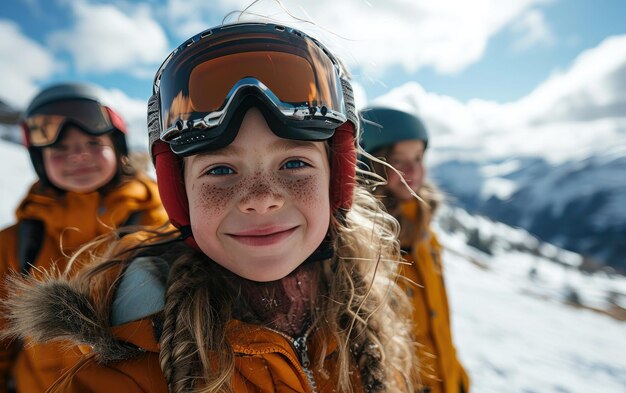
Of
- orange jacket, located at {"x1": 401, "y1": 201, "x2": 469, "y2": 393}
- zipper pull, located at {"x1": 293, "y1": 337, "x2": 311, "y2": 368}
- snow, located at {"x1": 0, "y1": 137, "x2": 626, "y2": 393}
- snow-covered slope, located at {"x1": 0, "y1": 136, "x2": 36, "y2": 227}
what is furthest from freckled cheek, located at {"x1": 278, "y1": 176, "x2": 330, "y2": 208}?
snow-covered slope, located at {"x1": 0, "y1": 136, "x2": 36, "y2": 227}

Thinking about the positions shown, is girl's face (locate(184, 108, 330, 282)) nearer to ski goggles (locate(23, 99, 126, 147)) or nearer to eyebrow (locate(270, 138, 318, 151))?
eyebrow (locate(270, 138, 318, 151))

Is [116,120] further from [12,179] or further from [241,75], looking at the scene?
[12,179]

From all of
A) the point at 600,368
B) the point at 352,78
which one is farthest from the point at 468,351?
the point at 352,78

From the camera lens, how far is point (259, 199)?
1279 mm

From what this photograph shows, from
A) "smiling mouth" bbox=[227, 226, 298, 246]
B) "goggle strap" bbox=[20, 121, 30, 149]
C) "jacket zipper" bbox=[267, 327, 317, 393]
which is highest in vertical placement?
"goggle strap" bbox=[20, 121, 30, 149]

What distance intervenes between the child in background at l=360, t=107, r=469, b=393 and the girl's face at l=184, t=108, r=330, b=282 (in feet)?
5.15

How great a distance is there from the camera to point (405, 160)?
129 inches

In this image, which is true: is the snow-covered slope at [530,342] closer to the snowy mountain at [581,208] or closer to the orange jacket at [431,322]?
the orange jacket at [431,322]

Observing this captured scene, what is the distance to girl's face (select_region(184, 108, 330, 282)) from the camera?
1.29m

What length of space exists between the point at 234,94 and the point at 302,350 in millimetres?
1083

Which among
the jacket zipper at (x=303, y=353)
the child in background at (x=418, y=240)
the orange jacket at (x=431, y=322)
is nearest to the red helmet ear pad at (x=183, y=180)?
the jacket zipper at (x=303, y=353)

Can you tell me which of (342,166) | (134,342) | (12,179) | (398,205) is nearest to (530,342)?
(398,205)

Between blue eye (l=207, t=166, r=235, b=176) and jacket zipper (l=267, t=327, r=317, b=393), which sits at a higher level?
blue eye (l=207, t=166, r=235, b=176)

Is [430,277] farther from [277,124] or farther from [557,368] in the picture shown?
[557,368]
